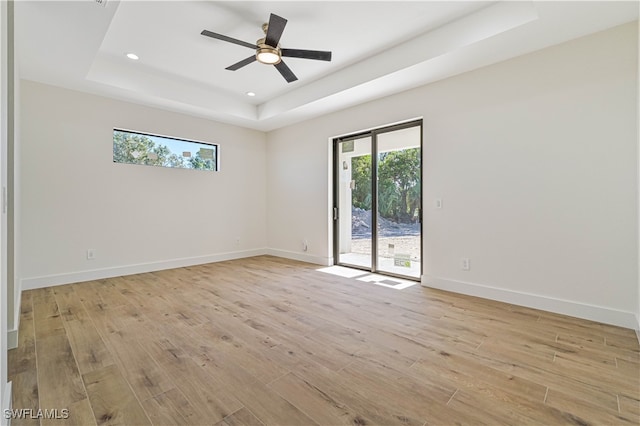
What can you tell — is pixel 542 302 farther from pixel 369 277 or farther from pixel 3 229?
pixel 3 229

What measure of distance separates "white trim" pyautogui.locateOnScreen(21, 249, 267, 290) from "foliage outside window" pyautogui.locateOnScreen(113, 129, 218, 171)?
1.63m

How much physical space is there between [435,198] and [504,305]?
1.43 m

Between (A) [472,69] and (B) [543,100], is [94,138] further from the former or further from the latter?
(B) [543,100]

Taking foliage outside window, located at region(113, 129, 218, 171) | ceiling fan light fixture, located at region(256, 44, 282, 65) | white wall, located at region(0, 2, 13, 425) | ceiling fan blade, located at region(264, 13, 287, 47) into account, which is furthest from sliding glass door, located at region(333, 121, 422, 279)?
white wall, located at region(0, 2, 13, 425)

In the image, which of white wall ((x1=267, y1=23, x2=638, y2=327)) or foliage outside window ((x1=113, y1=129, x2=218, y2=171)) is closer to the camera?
white wall ((x1=267, y1=23, x2=638, y2=327))

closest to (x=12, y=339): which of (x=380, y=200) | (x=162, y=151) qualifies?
(x=162, y=151)

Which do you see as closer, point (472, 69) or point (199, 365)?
point (199, 365)

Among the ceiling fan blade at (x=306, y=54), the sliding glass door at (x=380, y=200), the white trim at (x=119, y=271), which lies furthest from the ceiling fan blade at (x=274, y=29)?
the white trim at (x=119, y=271)

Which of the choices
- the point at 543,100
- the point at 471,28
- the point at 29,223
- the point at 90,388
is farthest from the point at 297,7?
the point at 29,223

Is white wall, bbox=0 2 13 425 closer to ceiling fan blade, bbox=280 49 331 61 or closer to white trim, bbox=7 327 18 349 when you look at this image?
white trim, bbox=7 327 18 349

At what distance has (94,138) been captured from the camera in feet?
13.4

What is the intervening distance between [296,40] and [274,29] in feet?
2.40

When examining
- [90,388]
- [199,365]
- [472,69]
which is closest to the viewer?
[90,388]

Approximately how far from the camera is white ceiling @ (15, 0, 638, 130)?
2490mm
